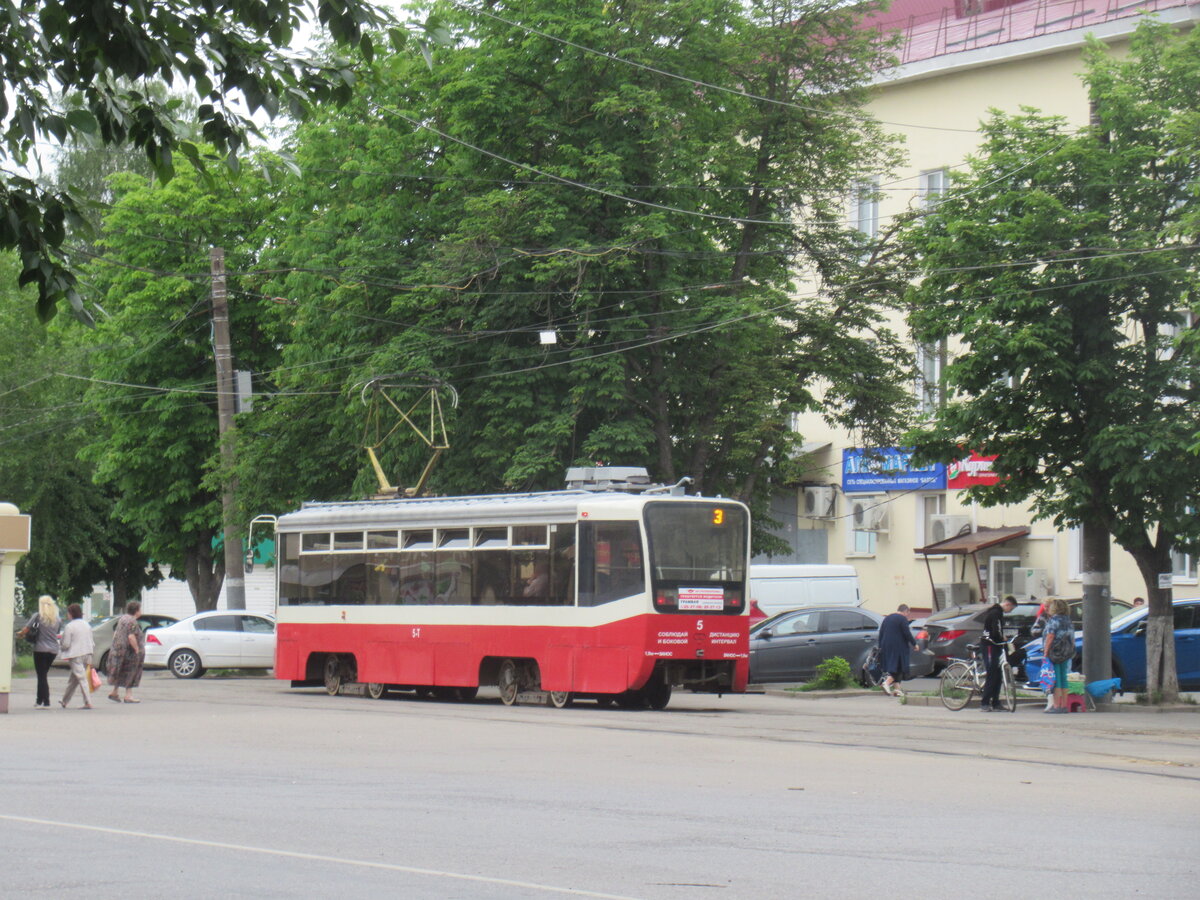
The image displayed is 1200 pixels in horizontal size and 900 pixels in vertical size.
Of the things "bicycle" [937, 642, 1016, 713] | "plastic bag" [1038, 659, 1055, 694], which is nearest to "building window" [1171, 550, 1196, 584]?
"plastic bag" [1038, 659, 1055, 694]

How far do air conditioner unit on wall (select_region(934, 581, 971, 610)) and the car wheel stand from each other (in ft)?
61.6

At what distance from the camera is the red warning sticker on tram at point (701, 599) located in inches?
914

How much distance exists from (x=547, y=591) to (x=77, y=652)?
727cm

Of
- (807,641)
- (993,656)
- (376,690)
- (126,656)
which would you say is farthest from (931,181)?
(126,656)

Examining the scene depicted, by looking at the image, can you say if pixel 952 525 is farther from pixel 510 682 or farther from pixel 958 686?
pixel 510 682

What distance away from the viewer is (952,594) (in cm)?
4309

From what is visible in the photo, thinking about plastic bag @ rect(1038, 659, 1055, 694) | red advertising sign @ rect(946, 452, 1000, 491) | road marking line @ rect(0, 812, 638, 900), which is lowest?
→ plastic bag @ rect(1038, 659, 1055, 694)

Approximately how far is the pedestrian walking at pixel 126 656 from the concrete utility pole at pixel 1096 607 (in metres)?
14.3

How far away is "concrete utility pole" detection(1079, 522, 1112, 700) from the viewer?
24656mm

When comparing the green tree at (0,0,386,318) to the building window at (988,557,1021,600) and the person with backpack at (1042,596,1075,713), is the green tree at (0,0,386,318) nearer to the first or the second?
the person with backpack at (1042,596,1075,713)

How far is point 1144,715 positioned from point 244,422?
72.6ft

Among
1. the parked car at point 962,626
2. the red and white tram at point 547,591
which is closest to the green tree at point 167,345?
the red and white tram at point 547,591

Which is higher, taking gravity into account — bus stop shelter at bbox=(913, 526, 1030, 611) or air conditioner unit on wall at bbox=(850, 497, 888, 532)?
air conditioner unit on wall at bbox=(850, 497, 888, 532)

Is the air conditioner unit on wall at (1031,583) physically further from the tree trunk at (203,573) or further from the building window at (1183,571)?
the tree trunk at (203,573)
